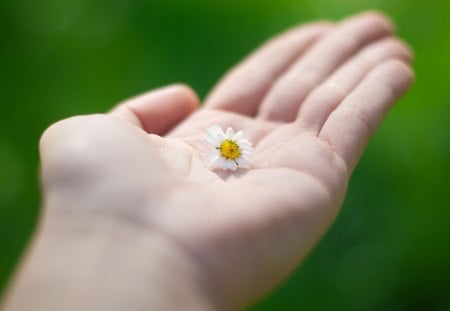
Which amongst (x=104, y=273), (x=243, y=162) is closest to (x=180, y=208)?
(x=104, y=273)

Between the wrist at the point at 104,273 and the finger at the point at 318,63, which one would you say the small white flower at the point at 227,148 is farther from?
Result: the wrist at the point at 104,273

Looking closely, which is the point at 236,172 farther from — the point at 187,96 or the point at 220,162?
the point at 187,96

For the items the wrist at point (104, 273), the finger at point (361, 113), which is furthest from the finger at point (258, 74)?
the wrist at point (104, 273)

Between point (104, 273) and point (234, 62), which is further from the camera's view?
point (234, 62)

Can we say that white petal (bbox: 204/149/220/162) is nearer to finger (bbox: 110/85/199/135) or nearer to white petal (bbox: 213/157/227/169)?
white petal (bbox: 213/157/227/169)

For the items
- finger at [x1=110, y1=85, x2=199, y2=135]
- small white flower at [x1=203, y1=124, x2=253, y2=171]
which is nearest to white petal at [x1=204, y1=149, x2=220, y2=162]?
small white flower at [x1=203, y1=124, x2=253, y2=171]

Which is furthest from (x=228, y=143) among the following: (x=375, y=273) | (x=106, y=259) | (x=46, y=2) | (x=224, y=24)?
(x=46, y=2)

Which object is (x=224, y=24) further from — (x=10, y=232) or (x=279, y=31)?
(x=10, y=232)

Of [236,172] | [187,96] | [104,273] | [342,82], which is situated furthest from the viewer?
[187,96]
